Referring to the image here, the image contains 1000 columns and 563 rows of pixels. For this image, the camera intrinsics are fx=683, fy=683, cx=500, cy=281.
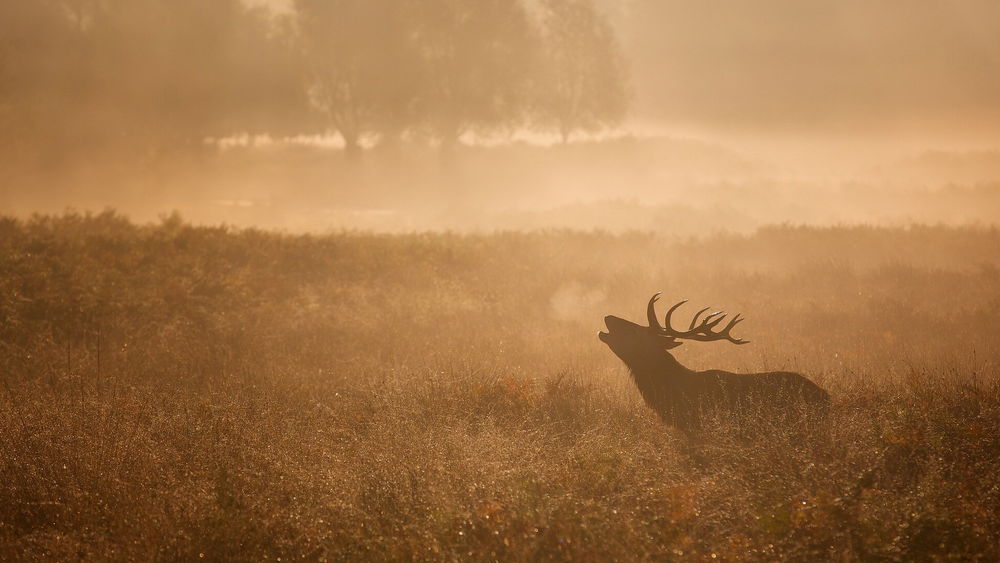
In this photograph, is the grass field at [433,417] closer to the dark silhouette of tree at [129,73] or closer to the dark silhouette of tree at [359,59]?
the dark silhouette of tree at [129,73]

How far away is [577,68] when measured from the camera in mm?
38906

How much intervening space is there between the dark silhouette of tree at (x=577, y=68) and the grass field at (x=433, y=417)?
2515 cm

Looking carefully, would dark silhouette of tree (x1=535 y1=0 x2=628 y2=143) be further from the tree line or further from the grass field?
the grass field

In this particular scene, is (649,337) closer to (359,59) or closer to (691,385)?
(691,385)

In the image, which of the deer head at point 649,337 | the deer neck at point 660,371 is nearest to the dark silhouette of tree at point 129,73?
the deer head at point 649,337

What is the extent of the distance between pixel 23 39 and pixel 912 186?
40.2m

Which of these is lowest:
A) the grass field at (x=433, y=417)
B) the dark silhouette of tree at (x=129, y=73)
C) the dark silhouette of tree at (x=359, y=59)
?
the grass field at (x=433, y=417)

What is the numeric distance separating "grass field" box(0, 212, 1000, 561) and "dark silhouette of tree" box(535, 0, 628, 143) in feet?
82.5

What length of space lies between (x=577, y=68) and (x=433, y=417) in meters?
34.7

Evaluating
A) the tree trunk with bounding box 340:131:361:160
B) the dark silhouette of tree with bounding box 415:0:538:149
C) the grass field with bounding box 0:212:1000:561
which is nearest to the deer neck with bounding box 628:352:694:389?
the grass field with bounding box 0:212:1000:561

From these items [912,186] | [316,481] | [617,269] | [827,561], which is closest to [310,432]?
[316,481]

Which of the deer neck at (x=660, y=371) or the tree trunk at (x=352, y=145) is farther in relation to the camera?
the tree trunk at (x=352, y=145)

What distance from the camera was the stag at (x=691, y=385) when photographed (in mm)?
7066

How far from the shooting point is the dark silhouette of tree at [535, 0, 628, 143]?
38562 millimetres
